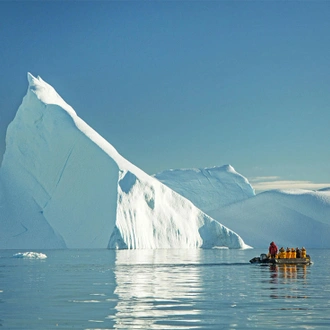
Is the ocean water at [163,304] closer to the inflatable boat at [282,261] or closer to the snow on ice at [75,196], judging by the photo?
the inflatable boat at [282,261]

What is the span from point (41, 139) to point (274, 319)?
5046 centimetres

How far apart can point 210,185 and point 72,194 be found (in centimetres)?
4740

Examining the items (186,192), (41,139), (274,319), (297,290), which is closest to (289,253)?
(297,290)

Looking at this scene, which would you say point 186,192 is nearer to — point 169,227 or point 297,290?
point 169,227

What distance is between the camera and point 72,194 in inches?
2194

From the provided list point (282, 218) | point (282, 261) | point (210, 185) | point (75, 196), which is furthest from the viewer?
point (210, 185)

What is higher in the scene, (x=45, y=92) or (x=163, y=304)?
(x=45, y=92)

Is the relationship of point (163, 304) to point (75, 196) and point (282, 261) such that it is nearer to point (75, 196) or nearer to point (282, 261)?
point (282, 261)

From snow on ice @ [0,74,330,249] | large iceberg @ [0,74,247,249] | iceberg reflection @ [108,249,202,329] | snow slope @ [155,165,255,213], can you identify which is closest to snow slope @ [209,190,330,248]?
snow slope @ [155,165,255,213]

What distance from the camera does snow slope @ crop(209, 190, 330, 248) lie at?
83750 millimetres

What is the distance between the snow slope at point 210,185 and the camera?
324ft

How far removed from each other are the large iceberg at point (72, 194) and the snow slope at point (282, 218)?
78.2 feet

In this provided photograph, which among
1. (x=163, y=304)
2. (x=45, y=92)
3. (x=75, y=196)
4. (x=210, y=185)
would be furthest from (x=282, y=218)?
(x=163, y=304)

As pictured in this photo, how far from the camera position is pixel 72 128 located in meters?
57.8
